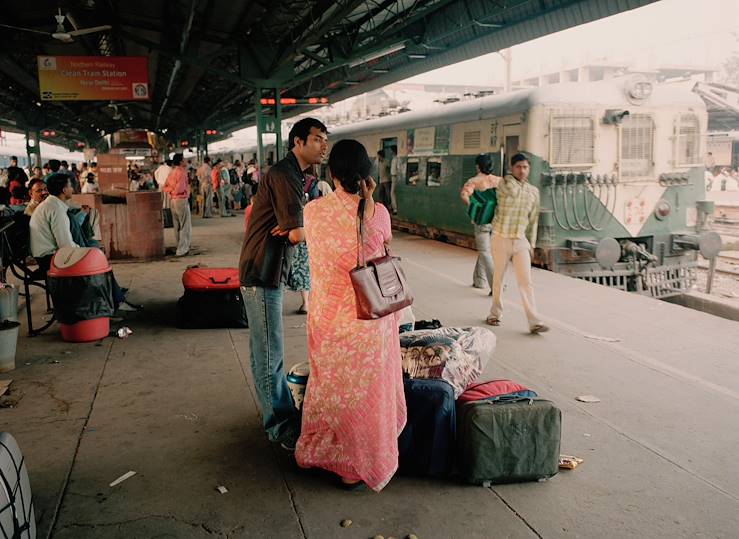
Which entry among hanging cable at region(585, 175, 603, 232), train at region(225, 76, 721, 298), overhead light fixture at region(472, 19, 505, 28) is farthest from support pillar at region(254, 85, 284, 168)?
hanging cable at region(585, 175, 603, 232)

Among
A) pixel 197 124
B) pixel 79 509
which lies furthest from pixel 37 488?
pixel 197 124

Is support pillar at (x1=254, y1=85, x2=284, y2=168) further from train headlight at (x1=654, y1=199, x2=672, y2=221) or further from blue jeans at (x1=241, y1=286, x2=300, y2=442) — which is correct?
blue jeans at (x1=241, y1=286, x2=300, y2=442)

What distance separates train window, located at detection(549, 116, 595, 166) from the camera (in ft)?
33.1

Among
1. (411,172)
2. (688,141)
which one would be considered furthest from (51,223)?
(411,172)

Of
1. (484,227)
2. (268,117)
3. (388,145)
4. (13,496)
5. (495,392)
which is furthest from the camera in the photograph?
(268,117)

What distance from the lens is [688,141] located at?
1052 centimetres

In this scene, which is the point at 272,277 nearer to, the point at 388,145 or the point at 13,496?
the point at 13,496

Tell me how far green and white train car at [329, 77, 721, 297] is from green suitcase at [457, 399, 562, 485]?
253 inches

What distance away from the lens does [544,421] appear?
366cm

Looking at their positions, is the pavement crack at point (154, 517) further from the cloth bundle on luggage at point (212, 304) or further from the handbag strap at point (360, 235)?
the cloth bundle on luggage at point (212, 304)

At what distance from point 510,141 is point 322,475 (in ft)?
26.4

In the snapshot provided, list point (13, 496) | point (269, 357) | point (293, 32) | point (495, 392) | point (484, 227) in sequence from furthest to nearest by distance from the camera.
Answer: point (293, 32) < point (484, 227) < point (269, 357) < point (495, 392) < point (13, 496)

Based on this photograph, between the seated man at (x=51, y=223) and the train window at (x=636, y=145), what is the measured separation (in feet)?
25.7

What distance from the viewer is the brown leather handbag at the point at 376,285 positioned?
127 inches
